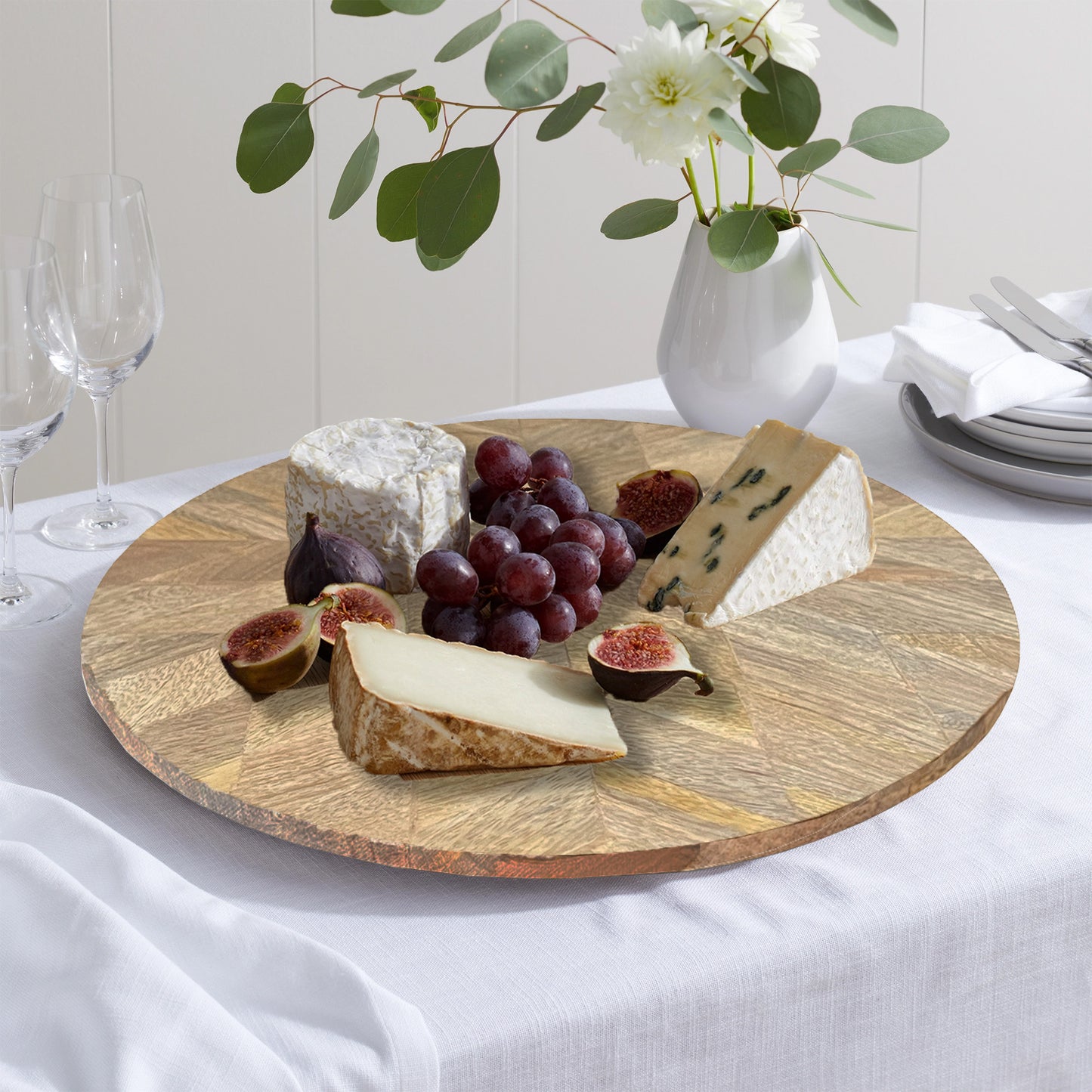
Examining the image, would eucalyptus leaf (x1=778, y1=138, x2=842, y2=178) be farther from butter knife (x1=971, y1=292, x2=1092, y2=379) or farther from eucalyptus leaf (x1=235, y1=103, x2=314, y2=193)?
eucalyptus leaf (x1=235, y1=103, x2=314, y2=193)

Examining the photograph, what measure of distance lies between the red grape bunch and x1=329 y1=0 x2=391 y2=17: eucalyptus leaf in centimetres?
52

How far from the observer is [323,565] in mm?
1162

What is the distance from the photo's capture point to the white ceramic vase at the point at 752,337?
5.00 ft

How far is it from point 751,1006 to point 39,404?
742 mm

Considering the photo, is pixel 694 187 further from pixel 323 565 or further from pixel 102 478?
pixel 102 478

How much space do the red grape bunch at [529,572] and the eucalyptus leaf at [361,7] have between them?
52cm

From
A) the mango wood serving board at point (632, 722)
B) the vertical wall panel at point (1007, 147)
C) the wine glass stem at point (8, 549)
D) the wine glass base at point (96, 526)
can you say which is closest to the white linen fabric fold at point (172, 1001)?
the mango wood serving board at point (632, 722)

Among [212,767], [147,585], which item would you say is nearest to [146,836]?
[212,767]

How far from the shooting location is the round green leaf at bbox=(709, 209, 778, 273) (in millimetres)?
1421

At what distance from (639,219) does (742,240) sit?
16 cm

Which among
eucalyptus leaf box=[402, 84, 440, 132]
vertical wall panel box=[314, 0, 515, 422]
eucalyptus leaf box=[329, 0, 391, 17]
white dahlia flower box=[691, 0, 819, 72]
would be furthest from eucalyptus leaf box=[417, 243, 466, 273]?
vertical wall panel box=[314, 0, 515, 422]

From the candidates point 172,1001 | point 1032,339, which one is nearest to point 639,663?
point 172,1001

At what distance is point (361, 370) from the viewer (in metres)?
3.41

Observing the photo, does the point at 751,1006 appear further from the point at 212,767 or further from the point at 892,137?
the point at 892,137
